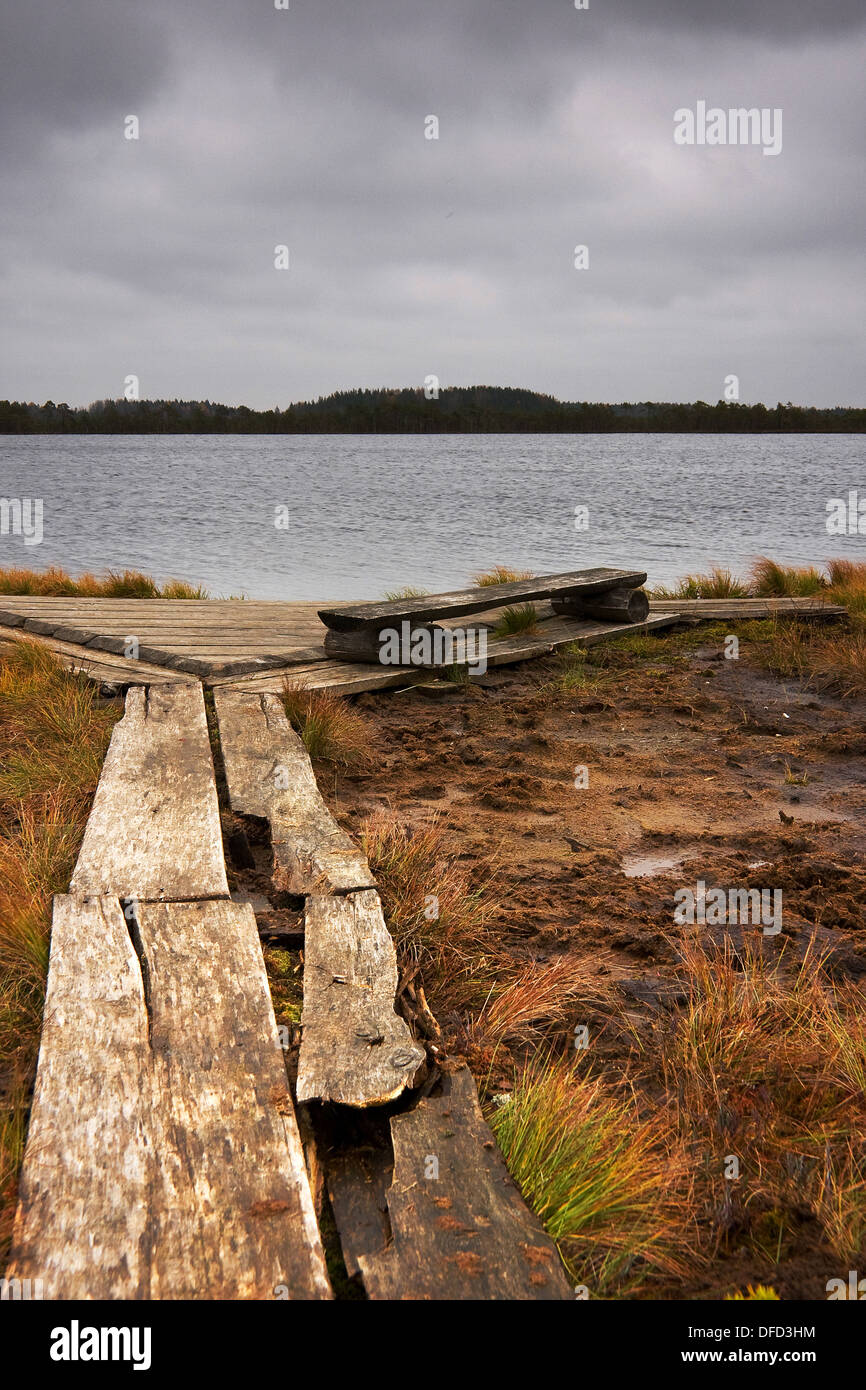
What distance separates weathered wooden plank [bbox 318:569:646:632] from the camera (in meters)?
6.34

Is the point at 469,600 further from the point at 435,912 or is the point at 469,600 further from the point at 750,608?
the point at 435,912

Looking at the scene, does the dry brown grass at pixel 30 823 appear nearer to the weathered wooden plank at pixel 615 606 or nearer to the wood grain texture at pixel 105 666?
the wood grain texture at pixel 105 666

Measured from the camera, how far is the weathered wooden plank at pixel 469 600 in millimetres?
6344

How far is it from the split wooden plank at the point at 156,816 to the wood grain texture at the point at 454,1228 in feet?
3.96

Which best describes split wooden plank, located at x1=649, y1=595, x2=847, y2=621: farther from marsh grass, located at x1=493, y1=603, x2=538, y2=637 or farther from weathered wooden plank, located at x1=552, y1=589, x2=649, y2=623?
marsh grass, located at x1=493, y1=603, x2=538, y2=637

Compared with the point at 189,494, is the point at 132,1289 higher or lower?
lower

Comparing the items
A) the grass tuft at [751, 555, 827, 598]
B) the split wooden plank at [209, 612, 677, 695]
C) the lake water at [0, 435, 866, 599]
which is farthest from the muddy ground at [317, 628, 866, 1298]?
the lake water at [0, 435, 866, 599]

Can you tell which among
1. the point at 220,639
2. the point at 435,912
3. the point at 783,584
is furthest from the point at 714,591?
the point at 435,912

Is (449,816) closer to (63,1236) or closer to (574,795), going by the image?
(574,795)

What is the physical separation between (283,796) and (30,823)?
3.16ft

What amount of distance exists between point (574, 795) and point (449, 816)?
65cm

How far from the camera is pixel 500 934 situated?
329 centimetres

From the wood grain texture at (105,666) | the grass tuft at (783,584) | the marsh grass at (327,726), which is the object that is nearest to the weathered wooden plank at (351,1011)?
the marsh grass at (327,726)

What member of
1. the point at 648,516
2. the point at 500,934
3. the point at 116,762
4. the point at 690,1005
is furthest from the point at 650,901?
the point at 648,516
